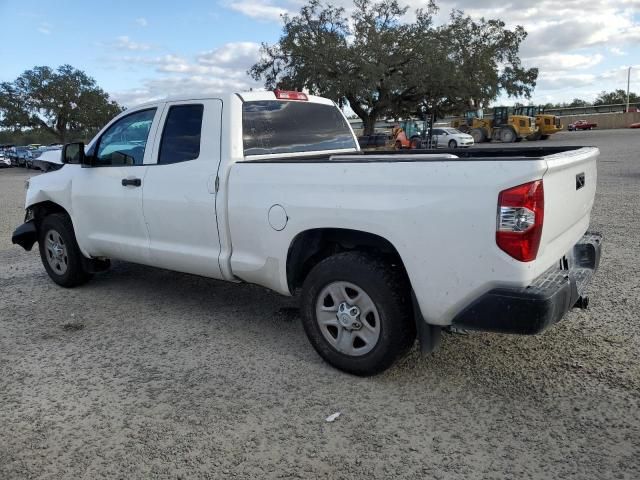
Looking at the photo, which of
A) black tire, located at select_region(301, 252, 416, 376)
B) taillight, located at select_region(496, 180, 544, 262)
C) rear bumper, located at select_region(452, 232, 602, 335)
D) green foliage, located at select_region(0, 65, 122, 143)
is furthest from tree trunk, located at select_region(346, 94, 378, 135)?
taillight, located at select_region(496, 180, 544, 262)

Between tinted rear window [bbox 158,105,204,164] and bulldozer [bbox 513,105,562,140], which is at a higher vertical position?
bulldozer [bbox 513,105,562,140]

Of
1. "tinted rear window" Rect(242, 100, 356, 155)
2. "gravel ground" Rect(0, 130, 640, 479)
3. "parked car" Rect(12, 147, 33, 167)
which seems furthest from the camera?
"parked car" Rect(12, 147, 33, 167)

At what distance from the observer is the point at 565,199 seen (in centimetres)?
333

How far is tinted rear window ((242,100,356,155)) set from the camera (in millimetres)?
4621

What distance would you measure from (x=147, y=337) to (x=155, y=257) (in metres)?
0.72

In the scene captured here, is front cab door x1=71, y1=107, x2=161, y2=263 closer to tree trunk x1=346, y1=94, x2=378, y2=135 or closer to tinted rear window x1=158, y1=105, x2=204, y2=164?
tinted rear window x1=158, y1=105, x2=204, y2=164

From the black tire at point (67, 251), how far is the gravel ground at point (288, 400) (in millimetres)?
700

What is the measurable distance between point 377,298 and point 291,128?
2.14m

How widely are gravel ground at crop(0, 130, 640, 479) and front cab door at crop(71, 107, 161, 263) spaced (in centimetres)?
67

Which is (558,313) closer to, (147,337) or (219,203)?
(219,203)

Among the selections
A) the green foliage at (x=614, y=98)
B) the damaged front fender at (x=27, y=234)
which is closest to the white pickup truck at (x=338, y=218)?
the damaged front fender at (x=27, y=234)

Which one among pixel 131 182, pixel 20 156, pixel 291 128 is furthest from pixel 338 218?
pixel 20 156

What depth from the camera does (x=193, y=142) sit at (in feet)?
15.2

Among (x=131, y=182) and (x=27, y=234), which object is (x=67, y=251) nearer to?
(x=27, y=234)
